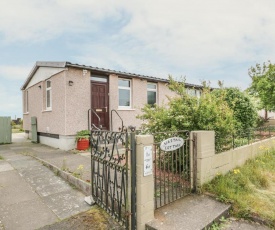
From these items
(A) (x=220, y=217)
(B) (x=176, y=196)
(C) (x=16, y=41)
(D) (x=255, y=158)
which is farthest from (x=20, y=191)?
(C) (x=16, y=41)

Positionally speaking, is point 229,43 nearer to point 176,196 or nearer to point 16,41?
point 176,196

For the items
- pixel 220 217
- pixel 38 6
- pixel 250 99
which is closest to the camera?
pixel 220 217

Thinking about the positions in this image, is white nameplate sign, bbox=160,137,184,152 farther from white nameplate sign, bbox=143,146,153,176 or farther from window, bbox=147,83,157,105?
window, bbox=147,83,157,105

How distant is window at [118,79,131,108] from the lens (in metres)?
11.0

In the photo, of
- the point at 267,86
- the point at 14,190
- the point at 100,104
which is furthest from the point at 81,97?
the point at 267,86

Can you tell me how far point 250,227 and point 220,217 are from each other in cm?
42

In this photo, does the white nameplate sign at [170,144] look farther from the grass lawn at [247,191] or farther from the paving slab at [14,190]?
the paving slab at [14,190]

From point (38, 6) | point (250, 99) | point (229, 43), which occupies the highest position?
point (229, 43)

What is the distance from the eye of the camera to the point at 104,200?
144 inches

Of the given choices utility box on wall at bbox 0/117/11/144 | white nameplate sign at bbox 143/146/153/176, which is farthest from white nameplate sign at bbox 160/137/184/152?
utility box on wall at bbox 0/117/11/144

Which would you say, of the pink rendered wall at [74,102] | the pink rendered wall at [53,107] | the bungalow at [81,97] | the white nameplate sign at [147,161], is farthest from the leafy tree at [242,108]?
the white nameplate sign at [147,161]

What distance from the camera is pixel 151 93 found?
1275 cm

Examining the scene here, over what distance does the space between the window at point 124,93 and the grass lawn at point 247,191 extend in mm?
7122

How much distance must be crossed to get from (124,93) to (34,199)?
309 inches
